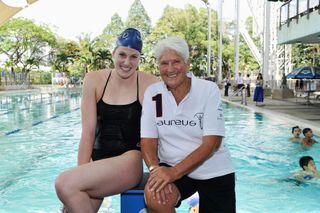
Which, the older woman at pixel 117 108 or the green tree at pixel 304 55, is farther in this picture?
the green tree at pixel 304 55

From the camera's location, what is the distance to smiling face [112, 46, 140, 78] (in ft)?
8.93

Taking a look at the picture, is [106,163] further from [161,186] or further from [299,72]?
[299,72]

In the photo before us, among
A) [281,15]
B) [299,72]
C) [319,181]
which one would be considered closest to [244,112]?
[299,72]

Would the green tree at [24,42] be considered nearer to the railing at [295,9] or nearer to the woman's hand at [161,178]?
the railing at [295,9]

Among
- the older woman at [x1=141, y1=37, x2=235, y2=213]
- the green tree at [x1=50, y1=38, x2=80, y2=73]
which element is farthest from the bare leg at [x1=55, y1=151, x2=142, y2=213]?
the green tree at [x1=50, y1=38, x2=80, y2=73]

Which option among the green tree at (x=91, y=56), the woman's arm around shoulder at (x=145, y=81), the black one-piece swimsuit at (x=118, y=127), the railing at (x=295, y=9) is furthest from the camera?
the green tree at (x=91, y=56)

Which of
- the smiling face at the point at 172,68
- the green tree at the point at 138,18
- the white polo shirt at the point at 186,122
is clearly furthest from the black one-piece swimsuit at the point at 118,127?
the green tree at the point at 138,18

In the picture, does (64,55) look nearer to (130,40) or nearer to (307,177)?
(307,177)

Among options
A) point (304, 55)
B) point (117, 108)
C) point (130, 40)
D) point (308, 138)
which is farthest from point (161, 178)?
point (304, 55)

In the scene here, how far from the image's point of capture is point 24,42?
1849 inches

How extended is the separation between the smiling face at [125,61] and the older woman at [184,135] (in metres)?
0.30

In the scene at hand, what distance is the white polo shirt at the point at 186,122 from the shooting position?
2379 millimetres

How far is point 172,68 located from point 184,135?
39cm

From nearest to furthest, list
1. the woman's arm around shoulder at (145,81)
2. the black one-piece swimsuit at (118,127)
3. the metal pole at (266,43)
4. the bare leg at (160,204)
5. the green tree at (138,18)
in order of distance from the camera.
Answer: the bare leg at (160,204), the black one-piece swimsuit at (118,127), the woman's arm around shoulder at (145,81), the metal pole at (266,43), the green tree at (138,18)
